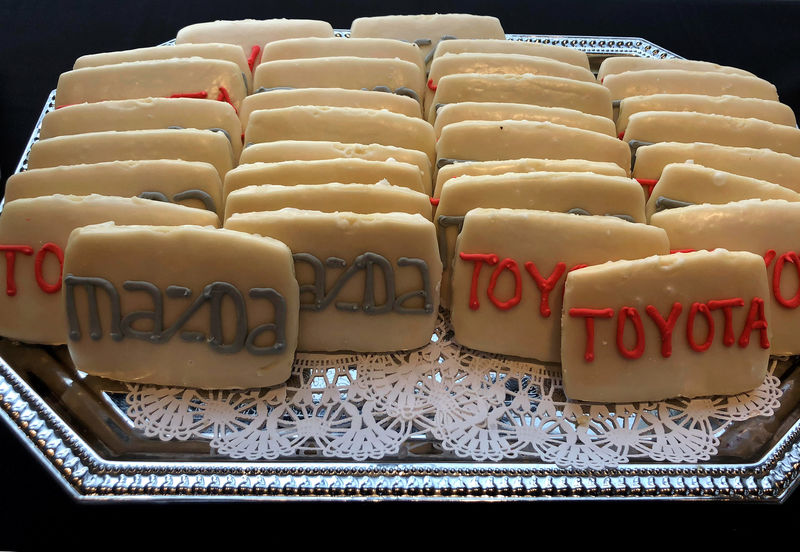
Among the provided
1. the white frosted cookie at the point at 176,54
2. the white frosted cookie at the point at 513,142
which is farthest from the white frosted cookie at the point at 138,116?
the white frosted cookie at the point at 513,142

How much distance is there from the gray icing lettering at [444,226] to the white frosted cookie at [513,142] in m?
0.23

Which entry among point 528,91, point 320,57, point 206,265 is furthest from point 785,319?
point 320,57

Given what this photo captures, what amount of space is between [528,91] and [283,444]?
4.31ft

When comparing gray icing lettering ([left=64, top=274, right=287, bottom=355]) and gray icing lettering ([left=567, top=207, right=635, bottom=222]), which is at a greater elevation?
gray icing lettering ([left=567, top=207, right=635, bottom=222])

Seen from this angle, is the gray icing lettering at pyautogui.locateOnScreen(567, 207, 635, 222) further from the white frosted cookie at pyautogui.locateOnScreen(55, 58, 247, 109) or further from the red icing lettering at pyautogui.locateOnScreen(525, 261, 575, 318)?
the white frosted cookie at pyautogui.locateOnScreen(55, 58, 247, 109)

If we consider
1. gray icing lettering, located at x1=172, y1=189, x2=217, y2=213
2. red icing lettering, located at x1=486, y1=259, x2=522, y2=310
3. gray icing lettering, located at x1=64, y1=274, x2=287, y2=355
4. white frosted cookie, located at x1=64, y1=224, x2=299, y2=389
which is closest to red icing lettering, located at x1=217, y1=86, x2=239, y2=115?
gray icing lettering, located at x1=172, y1=189, x2=217, y2=213

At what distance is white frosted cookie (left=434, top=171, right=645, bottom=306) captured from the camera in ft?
5.23

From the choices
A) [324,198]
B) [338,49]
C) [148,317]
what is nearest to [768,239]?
[324,198]

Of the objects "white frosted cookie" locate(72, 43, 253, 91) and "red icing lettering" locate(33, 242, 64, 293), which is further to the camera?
"white frosted cookie" locate(72, 43, 253, 91)

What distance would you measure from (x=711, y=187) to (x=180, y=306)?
1.45m

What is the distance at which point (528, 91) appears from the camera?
6.39ft

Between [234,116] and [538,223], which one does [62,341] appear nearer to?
[234,116]

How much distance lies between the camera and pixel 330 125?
69.4 inches

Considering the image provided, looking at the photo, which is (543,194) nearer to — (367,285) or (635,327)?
(635,327)
